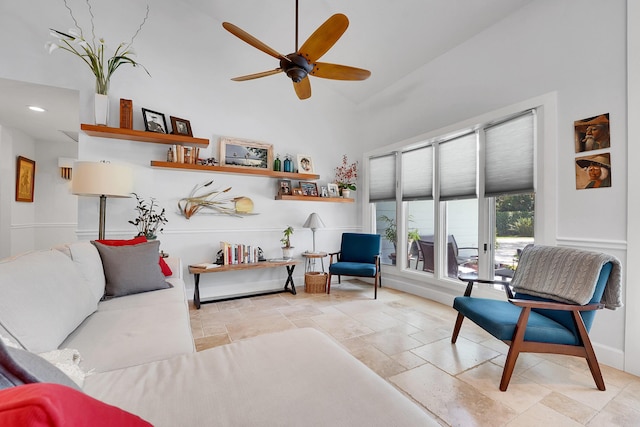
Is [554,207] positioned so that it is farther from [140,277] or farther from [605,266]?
A: [140,277]

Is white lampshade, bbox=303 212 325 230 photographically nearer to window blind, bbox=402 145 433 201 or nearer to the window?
the window

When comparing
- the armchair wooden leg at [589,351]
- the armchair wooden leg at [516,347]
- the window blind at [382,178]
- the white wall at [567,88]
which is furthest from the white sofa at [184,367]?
the window blind at [382,178]

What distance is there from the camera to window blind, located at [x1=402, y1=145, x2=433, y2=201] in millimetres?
3977

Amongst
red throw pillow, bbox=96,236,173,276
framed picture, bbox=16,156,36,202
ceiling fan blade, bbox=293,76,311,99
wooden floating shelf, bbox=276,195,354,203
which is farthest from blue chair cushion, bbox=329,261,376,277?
A: framed picture, bbox=16,156,36,202

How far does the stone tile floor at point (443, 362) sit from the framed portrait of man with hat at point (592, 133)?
1.78 metres

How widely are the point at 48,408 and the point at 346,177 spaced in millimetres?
4779

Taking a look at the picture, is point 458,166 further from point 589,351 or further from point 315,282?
point 315,282

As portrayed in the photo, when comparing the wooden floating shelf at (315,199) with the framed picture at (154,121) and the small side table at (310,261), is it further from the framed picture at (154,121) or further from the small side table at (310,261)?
the framed picture at (154,121)

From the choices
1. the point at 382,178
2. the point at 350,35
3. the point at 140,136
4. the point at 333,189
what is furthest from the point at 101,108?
the point at 382,178

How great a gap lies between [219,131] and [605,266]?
13.9ft

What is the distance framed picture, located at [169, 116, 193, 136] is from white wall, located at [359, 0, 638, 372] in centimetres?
342

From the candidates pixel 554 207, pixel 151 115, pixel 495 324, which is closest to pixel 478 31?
pixel 554 207

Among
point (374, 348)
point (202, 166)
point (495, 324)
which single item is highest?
point (202, 166)

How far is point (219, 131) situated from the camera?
393cm
